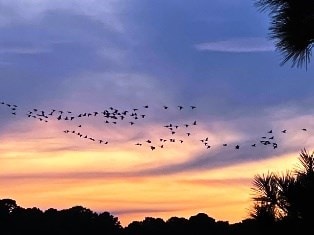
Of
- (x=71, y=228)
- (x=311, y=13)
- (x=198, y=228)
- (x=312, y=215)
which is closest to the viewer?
(x=312, y=215)

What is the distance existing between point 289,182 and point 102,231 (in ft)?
318

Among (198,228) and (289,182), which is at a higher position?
(198,228)

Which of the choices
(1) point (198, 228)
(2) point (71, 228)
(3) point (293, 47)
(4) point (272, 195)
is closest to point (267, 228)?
(4) point (272, 195)

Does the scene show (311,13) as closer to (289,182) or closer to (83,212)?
(289,182)

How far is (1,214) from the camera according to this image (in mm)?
105562

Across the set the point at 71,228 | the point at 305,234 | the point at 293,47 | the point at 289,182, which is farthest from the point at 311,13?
the point at 71,228

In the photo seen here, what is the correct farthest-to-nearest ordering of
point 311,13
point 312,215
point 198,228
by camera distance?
point 198,228
point 311,13
point 312,215

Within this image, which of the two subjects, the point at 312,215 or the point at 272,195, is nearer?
the point at 312,215

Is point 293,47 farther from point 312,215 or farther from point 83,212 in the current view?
point 83,212

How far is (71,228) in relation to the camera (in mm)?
104812

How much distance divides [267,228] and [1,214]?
96723 millimetres

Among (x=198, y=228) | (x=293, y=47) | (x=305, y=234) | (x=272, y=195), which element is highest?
(x=198, y=228)

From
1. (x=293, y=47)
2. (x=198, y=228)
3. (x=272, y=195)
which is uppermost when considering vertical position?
(x=198, y=228)

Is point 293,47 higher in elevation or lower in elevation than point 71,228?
lower
